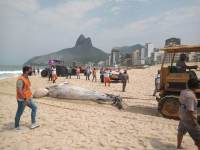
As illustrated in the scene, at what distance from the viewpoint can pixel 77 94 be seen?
12852 mm

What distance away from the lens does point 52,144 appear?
641 centimetres

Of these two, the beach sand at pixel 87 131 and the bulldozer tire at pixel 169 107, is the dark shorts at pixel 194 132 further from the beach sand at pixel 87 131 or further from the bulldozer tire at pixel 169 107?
the bulldozer tire at pixel 169 107

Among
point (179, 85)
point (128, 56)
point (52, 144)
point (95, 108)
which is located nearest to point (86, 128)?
point (52, 144)

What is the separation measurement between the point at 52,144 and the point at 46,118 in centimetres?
244

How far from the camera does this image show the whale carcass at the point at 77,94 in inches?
478

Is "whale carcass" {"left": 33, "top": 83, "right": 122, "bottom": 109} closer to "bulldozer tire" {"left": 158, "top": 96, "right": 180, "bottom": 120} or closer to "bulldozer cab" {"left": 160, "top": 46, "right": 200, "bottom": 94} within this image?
"bulldozer tire" {"left": 158, "top": 96, "right": 180, "bottom": 120}

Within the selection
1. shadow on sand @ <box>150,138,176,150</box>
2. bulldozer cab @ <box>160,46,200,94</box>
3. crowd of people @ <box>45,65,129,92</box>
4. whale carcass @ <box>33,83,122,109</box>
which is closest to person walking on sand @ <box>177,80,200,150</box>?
shadow on sand @ <box>150,138,176,150</box>

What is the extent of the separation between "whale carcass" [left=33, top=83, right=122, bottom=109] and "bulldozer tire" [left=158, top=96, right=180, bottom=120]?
198 cm

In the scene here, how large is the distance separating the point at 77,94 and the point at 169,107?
4.50 meters

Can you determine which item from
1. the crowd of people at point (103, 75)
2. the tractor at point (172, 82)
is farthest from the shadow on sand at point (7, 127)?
Answer: the crowd of people at point (103, 75)

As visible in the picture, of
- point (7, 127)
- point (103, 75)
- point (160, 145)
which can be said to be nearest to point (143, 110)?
point (160, 145)

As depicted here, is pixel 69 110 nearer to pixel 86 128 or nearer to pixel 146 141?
pixel 86 128

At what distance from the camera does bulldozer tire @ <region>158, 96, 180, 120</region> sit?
394 inches

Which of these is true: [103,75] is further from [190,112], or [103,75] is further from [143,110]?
[190,112]
